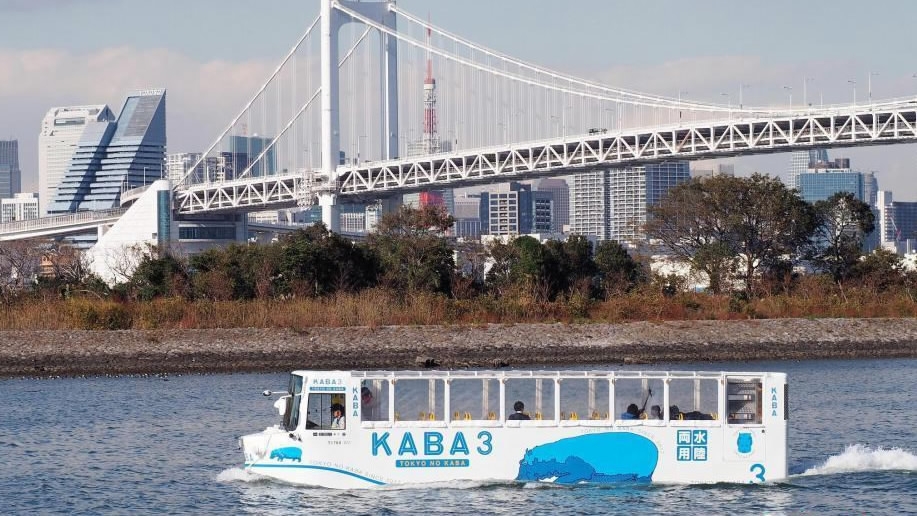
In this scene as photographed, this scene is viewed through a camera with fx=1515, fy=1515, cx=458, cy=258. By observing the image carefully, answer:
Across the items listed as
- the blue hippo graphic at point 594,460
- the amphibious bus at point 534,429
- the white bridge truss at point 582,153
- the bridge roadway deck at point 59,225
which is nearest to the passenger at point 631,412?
the amphibious bus at point 534,429

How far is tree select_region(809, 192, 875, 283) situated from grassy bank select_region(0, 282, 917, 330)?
7.56m

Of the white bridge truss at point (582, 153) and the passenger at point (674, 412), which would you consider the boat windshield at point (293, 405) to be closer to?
the passenger at point (674, 412)

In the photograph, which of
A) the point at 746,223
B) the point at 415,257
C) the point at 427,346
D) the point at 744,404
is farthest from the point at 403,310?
the point at 744,404

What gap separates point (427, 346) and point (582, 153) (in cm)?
3473

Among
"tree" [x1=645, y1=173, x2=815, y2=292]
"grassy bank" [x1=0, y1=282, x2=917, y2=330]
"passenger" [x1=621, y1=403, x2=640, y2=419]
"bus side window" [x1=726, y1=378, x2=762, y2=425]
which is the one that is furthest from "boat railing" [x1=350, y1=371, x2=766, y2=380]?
"tree" [x1=645, y1=173, x2=815, y2=292]

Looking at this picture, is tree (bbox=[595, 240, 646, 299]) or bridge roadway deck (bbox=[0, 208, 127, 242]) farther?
bridge roadway deck (bbox=[0, 208, 127, 242])

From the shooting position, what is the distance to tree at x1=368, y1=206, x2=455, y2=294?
198 feet

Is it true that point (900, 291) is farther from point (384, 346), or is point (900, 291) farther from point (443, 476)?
point (443, 476)

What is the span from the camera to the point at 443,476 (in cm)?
2338

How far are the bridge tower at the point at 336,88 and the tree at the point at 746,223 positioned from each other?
25.4 metres

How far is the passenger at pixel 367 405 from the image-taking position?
23.4 m

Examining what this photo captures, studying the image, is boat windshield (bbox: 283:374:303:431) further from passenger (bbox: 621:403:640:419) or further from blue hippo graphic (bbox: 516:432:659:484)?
passenger (bbox: 621:403:640:419)

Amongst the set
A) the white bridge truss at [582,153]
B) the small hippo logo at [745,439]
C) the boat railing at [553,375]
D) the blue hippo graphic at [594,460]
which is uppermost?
the white bridge truss at [582,153]

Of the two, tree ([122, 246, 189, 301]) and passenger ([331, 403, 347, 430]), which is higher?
tree ([122, 246, 189, 301])
